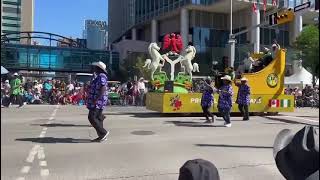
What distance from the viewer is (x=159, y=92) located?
1927 centimetres

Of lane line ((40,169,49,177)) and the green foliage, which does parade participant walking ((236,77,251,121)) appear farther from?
lane line ((40,169,49,177))

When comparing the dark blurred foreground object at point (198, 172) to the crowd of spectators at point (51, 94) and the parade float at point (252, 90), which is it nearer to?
the parade float at point (252, 90)

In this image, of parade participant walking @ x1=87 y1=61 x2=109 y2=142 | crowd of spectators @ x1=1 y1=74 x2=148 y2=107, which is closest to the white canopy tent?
crowd of spectators @ x1=1 y1=74 x2=148 y2=107

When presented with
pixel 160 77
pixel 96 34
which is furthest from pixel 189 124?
pixel 96 34

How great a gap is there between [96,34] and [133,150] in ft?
307

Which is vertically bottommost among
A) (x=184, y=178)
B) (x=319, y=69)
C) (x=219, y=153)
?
(x=219, y=153)

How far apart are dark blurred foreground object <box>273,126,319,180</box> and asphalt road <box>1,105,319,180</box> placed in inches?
96.7

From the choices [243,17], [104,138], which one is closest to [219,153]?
[104,138]

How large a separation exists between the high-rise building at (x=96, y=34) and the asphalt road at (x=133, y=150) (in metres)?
60.1

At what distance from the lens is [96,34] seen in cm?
10231

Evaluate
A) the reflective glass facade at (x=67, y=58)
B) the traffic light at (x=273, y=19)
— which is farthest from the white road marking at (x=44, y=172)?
the reflective glass facade at (x=67, y=58)

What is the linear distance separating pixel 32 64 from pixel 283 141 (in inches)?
2764

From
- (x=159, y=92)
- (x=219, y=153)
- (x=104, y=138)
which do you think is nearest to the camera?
(x=219, y=153)

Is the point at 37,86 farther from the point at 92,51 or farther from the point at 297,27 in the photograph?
the point at 92,51
